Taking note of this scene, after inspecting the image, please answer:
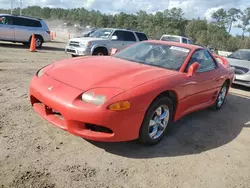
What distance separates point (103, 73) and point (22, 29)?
11996 mm

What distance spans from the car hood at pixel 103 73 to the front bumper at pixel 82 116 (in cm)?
19

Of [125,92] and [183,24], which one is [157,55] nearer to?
[125,92]

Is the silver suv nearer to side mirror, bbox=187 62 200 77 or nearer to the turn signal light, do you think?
side mirror, bbox=187 62 200 77

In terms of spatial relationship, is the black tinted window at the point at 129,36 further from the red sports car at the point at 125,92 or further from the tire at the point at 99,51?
the red sports car at the point at 125,92

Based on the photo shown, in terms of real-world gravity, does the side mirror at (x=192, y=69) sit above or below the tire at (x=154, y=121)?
above

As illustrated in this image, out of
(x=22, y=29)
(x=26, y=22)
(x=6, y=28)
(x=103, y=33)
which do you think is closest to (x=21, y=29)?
(x=22, y=29)

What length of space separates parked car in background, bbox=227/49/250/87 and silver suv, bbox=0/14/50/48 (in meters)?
10.3

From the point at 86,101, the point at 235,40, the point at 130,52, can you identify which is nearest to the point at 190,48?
the point at 130,52

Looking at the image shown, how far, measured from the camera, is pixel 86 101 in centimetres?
311

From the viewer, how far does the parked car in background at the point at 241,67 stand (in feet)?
29.5

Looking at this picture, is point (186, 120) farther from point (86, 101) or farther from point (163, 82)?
point (86, 101)

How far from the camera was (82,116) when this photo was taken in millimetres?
3014

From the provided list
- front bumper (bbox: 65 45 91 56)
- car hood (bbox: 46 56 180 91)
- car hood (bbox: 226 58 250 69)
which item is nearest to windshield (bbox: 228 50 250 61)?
car hood (bbox: 226 58 250 69)


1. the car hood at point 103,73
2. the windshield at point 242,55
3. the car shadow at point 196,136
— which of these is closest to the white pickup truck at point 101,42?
the windshield at point 242,55
